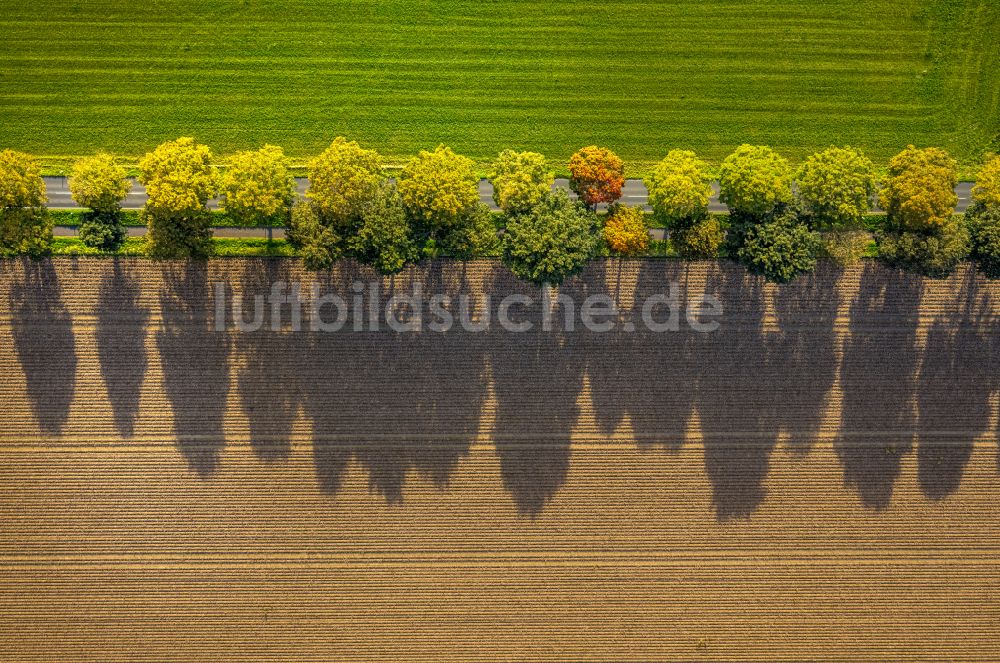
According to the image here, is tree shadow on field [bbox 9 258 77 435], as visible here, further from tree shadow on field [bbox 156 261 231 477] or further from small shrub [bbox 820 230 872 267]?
small shrub [bbox 820 230 872 267]

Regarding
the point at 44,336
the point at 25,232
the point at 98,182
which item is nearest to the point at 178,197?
the point at 98,182

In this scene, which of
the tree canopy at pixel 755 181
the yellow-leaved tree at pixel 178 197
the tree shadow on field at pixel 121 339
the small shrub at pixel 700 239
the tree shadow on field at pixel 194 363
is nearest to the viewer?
the yellow-leaved tree at pixel 178 197

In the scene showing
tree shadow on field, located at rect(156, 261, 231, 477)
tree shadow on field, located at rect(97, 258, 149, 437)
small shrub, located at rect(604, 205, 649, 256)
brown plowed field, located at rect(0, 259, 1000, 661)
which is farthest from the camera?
brown plowed field, located at rect(0, 259, 1000, 661)

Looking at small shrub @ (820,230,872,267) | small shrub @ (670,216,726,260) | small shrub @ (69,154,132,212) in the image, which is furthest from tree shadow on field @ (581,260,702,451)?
small shrub @ (69,154,132,212)

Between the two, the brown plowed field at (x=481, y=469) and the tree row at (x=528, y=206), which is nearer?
the tree row at (x=528, y=206)

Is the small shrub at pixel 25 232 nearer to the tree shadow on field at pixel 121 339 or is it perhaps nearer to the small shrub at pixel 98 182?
the small shrub at pixel 98 182

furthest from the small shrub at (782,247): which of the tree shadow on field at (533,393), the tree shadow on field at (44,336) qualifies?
the tree shadow on field at (44,336)
